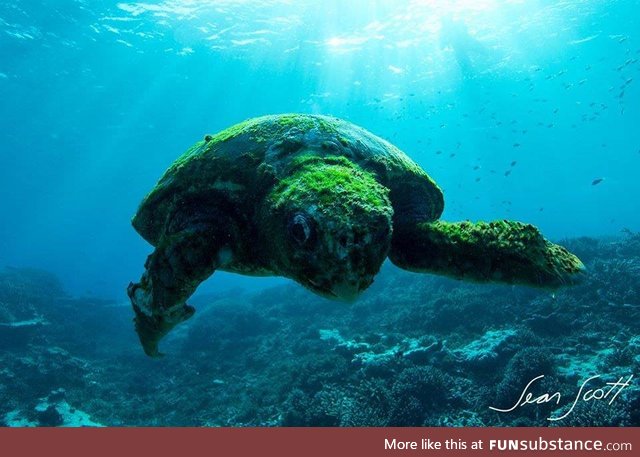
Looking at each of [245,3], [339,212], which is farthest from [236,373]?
[245,3]

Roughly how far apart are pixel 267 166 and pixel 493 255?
2.65 m

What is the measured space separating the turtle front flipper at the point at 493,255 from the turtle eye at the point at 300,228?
1.78 metres

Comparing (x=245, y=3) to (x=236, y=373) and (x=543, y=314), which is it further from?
(x=543, y=314)

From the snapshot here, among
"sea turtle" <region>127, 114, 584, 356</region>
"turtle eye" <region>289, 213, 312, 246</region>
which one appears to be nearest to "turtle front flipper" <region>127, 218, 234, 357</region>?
"sea turtle" <region>127, 114, 584, 356</region>

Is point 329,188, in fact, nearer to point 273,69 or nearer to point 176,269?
point 176,269

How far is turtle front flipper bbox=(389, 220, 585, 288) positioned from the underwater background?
226 inches

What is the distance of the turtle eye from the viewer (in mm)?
3088

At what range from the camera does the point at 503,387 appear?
909cm

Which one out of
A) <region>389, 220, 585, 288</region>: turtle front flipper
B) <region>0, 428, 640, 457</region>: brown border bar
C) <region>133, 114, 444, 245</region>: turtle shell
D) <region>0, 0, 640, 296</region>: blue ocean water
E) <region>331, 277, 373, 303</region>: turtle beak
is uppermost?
<region>0, 0, 640, 296</region>: blue ocean water

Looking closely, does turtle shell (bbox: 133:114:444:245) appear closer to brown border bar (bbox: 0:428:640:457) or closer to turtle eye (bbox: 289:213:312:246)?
turtle eye (bbox: 289:213:312:246)

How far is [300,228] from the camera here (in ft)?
10.3

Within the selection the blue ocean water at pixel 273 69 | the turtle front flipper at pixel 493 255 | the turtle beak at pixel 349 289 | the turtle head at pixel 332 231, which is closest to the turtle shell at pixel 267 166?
the turtle front flipper at pixel 493 255
